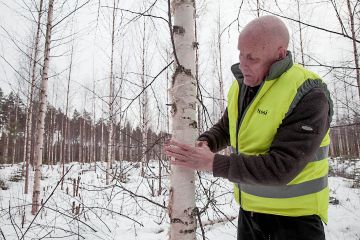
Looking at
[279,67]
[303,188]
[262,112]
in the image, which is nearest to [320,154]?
[303,188]

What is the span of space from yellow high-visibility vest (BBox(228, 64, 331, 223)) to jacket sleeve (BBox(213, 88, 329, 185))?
0.05 meters

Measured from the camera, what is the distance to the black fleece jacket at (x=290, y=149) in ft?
3.69

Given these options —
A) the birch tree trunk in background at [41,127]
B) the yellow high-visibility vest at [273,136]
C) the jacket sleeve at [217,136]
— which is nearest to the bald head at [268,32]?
the yellow high-visibility vest at [273,136]

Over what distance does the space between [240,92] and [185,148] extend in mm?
485

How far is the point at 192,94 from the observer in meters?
1.73

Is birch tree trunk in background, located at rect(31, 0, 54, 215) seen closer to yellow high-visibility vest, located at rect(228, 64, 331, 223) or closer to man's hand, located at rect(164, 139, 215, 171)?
man's hand, located at rect(164, 139, 215, 171)

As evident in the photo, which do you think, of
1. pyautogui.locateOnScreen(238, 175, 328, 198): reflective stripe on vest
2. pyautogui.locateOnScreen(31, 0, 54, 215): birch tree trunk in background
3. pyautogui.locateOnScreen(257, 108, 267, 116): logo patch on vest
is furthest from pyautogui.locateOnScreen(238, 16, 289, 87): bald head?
pyautogui.locateOnScreen(31, 0, 54, 215): birch tree trunk in background

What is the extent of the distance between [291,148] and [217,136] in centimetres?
64

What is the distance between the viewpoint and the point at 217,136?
1.72 metres

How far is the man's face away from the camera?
130cm

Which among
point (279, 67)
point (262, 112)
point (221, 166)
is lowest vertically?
point (221, 166)

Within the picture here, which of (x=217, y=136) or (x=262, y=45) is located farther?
(x=217, y=136)

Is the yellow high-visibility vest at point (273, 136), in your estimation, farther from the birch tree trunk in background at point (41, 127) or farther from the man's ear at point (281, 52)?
the birch tree trunk in background at point (41, 127)

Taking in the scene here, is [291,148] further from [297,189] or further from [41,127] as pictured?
[41,127]
